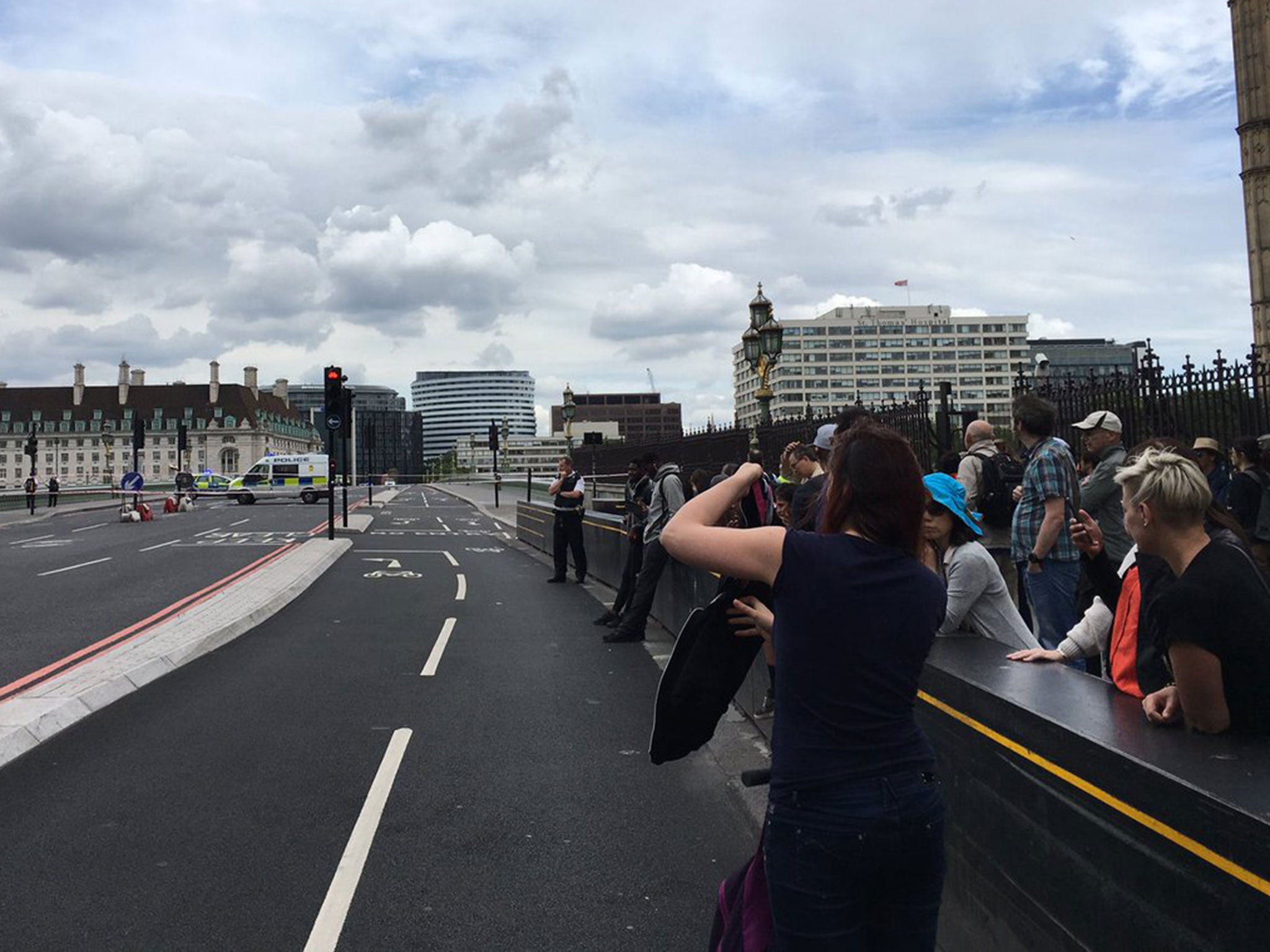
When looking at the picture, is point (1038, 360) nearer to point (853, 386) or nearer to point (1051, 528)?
point (1051, 528)

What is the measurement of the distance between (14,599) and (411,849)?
1142 centimetres

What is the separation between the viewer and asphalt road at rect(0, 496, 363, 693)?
406 inches

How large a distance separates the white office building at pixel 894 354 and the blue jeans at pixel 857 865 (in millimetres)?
163336

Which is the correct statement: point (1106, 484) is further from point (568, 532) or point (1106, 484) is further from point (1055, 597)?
point (568, 532)

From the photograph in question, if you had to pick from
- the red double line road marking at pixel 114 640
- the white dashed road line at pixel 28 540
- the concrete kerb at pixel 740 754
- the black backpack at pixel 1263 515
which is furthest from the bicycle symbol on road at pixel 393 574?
the black backpack at pixel 1263 515

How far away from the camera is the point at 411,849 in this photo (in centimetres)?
457

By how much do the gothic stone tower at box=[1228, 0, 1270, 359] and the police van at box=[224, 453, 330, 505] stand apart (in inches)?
2177

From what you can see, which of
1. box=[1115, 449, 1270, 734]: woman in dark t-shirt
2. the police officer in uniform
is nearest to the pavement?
the police officer in uniform

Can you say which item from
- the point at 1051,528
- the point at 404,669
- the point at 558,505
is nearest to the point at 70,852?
the point at 404,669

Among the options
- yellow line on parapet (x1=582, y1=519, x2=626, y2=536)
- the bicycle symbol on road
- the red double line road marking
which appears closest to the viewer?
the red double line road marking

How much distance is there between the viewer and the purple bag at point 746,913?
2266 mm

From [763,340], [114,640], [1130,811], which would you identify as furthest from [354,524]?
[1130,811]

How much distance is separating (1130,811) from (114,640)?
10.3 m

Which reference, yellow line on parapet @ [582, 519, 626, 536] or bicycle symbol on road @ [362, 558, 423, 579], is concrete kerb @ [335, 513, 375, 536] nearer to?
bicycle symbol on road @ [362, 558, 423, 579]
